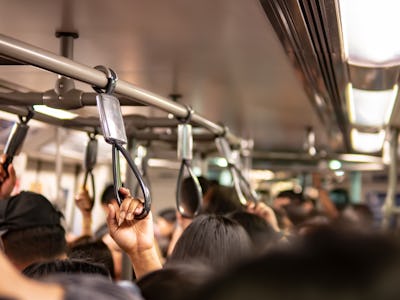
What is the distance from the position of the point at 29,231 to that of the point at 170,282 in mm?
1390

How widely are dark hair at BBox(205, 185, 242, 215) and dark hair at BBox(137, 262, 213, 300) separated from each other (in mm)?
2113

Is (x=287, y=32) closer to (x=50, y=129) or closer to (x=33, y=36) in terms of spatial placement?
(x=33, y=36)

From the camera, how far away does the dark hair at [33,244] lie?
2.06 metres

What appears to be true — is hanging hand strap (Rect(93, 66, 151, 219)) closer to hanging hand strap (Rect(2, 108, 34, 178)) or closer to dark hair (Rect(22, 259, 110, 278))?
dark hair (Rect(22, 259, 110, 278))

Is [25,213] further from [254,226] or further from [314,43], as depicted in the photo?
[314,43]

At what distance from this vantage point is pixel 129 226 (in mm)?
1585

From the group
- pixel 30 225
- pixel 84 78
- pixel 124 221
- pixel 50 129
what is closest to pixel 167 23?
pixel 84 78

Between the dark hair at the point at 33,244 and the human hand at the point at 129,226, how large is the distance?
0.60 metres

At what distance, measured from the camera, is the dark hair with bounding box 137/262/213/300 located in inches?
31.4

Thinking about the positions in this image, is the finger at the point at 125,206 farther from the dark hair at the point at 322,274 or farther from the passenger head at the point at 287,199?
the passenger head at the point at 287,199

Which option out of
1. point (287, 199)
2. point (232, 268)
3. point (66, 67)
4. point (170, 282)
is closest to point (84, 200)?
point (66, 67)

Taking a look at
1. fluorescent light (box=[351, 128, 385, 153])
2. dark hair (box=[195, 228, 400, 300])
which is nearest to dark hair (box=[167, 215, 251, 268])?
dark hair (box=[195, 228, 400, 300])

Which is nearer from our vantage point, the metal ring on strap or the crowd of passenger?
the crowd of passenger

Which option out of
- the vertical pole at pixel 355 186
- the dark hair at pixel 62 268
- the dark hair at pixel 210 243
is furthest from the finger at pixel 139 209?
the vertical pole at pixel 355 186
